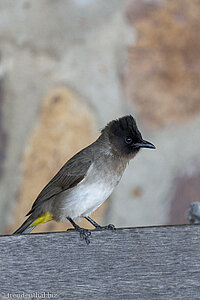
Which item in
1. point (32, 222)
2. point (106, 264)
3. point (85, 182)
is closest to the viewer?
point (106, 264)

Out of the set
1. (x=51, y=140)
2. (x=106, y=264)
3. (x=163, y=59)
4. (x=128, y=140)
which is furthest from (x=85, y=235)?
(x=163, y=59)

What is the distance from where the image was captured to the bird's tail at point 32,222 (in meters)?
2.36

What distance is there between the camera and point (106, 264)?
1784 millimetres

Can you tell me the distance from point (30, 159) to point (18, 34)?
1.48ft

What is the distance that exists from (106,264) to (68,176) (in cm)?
73

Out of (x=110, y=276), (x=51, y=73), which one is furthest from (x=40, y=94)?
(x=110, y=276)

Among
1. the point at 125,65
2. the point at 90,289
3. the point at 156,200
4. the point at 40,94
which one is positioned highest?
the point at 125,65

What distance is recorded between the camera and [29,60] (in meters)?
2.49

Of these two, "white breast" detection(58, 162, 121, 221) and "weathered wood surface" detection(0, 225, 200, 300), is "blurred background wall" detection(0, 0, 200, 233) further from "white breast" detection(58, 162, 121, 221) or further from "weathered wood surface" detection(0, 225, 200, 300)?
"weathered wood surface" detection(0, 225, 200, 300)

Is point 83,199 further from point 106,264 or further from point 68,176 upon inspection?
point 106,264

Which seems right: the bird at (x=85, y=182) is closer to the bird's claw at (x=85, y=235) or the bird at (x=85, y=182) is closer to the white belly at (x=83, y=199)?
the white belly at (x=83, y=199)

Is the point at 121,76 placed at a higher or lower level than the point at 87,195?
higher

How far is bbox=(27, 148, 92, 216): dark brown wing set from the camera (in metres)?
2.40

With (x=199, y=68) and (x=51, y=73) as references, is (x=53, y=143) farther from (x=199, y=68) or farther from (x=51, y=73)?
(x=199, y=68)
